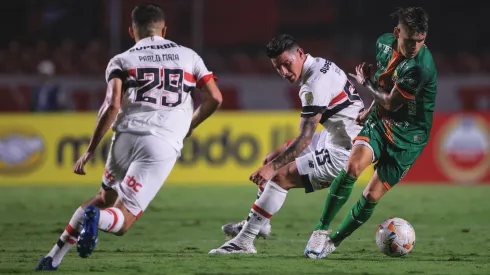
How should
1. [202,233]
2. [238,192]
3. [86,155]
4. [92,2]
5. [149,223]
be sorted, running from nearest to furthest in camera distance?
[86,155]
[202,233]
[149,223]
[238,192]
[92,2]

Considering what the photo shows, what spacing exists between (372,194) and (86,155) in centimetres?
251

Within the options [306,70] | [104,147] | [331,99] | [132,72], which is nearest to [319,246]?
[331,99]

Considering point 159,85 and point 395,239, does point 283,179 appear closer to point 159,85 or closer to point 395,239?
point 395,239

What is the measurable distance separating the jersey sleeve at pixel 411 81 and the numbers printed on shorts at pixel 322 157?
1123mm

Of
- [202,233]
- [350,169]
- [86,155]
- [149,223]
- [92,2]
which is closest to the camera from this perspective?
[86,155]

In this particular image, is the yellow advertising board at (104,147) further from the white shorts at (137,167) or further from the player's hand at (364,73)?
the white shorts at (137,167)

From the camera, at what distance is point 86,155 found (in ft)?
22.5

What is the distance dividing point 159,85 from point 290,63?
160 cm

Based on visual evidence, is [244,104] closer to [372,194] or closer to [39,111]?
[39,111]

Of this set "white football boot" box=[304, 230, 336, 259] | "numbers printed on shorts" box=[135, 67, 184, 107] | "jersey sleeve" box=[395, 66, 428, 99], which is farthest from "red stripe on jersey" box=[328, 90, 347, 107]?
"numbers printed on shorts" box=[135, 67, 184, 107]

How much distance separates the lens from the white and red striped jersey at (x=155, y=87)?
6969 millimetres

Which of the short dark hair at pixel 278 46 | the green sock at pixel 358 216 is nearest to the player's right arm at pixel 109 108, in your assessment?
the short dark hair at pixel 278 46

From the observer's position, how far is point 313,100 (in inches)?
318

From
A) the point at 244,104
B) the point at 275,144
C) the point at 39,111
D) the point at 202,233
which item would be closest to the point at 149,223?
the point at 202,233
